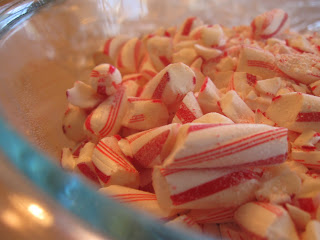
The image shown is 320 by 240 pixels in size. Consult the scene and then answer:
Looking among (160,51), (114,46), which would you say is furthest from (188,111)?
(114,46)

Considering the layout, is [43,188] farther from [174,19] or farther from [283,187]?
[174,19]

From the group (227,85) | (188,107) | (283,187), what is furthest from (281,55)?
(283,187)

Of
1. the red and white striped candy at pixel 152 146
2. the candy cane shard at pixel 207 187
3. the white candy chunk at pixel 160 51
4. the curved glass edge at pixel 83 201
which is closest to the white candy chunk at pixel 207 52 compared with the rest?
the white candy chunk at pixel 160 51

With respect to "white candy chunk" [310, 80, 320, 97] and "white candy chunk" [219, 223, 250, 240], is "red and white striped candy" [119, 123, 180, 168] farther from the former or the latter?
"white candy chunk" [310, 80, 320, 97]

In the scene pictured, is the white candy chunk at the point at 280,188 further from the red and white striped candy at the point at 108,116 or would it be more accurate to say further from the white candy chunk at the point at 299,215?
the red and white striped candy at the point at 108,116

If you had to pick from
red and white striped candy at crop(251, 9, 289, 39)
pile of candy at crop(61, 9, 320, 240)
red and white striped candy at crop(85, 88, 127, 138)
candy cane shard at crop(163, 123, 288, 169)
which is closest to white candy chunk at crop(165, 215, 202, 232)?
pile of candy at crop(61, 9, 320, 240)

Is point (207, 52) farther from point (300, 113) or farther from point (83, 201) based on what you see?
point (83, 201)
